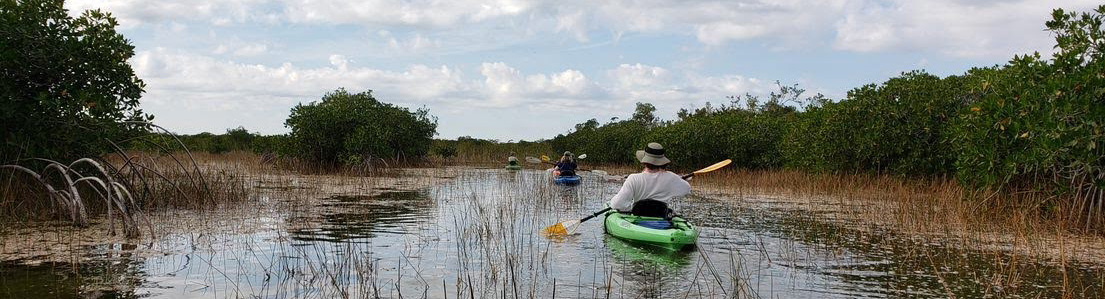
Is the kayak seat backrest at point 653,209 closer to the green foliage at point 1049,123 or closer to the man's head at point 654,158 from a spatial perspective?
the man's head at point 654,158

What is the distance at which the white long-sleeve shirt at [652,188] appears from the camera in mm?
9953

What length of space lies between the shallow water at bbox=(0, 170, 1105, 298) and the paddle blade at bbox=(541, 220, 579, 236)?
184mm

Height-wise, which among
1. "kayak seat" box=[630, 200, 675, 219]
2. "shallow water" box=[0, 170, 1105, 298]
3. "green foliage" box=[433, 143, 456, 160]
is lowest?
"shallow water" box=[0, 170, 1105, 298]

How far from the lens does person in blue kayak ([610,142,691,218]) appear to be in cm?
995

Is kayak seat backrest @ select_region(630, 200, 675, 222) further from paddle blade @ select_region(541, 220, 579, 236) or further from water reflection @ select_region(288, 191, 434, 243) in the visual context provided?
water reflection @ select_region(288, 191, 434, 243)

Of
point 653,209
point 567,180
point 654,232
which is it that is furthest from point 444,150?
point 654,232

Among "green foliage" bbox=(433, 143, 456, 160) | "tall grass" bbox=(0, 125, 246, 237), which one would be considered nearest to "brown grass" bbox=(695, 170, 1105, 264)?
"tall grass" bbox=(0, 125, 246, 237)

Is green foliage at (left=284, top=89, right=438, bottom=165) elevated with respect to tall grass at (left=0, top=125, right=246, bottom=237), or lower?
elevated

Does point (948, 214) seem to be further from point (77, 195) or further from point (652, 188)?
point (77, 195)

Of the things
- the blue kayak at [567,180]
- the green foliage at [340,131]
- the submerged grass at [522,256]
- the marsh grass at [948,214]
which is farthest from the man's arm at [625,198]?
the green foliage at [340,131]

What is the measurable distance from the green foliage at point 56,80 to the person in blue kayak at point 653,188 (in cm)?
688

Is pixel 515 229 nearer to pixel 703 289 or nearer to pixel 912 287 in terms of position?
pixel 703 289

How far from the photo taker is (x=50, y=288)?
6.64 m

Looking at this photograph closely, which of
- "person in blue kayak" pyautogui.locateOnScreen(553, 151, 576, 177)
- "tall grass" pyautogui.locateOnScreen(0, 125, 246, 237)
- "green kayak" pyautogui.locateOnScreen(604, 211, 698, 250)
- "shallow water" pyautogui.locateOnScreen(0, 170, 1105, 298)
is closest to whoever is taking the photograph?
"shallow water" pyautogui.locateOnScreen(0, 170, 1105, 298)
